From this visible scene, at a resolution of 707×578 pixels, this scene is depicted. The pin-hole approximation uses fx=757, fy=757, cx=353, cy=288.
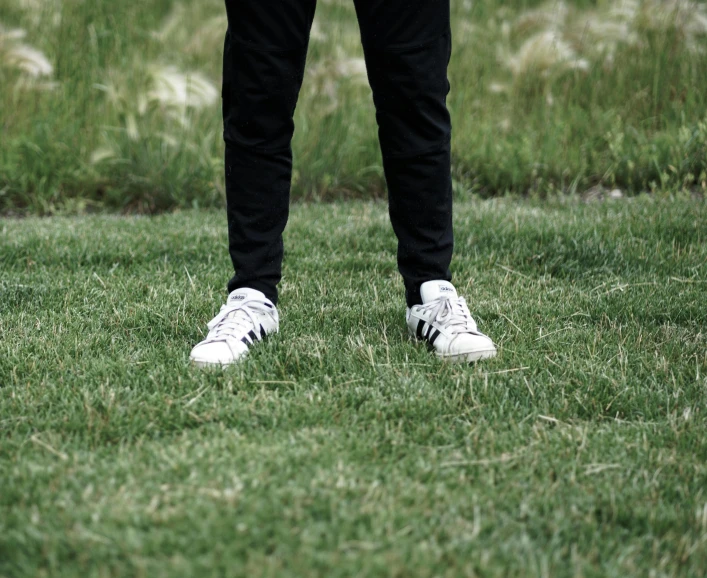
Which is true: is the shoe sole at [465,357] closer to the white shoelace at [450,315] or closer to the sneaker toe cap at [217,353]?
the white shoelace at [450,315]

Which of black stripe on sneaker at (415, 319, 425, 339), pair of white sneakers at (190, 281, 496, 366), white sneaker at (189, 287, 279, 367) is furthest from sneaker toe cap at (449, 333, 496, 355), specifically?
white sneaker at (189, 287, 279, 367)

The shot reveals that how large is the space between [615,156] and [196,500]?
3.95m

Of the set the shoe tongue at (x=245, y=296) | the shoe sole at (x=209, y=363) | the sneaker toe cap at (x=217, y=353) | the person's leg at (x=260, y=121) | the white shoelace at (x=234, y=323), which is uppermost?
the person's leg at (x=260, y=121)

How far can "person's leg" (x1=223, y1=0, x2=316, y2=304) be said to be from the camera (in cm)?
208

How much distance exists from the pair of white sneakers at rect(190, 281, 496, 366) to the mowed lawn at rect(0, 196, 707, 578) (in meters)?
0.05

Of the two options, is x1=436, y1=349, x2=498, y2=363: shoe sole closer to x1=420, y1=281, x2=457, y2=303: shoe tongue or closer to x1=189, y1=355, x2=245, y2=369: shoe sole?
x1=420, y1=281, x2=457, y2=303: shoe tongue

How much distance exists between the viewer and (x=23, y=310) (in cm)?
263

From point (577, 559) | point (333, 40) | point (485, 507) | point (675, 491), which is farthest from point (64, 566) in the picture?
point (333, 40)

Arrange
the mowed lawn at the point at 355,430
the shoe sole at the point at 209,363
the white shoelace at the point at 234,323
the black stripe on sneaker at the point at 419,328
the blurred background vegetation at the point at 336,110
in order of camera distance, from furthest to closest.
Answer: the blurred background vegetation at the point at 336,110 → the black stripe on sneaker at the point at 419,328 → the white shoelace at the point at 234,323 → the shoe sole at the point at 209,363 → the mowed lawn at the point at 355,430

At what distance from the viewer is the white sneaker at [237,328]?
2094 mm

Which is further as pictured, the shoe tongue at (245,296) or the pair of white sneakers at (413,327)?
the shoe tongue at (245,296)

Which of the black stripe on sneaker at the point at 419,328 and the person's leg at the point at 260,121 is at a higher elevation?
the person's leg at the point at 260,121

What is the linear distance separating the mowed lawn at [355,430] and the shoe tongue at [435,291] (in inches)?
6.6

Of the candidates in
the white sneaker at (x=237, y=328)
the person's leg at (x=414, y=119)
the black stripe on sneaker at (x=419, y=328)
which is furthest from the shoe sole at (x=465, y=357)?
the white sneaker at (x=237, y=328)
